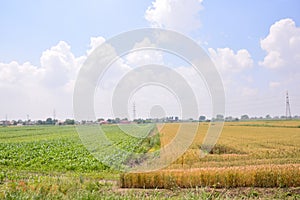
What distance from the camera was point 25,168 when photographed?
18.8m

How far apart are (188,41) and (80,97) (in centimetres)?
426

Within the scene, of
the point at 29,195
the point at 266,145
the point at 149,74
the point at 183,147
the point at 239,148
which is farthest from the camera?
the point at 266,145

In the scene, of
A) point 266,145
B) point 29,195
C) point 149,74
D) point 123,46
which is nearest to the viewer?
point 29,195

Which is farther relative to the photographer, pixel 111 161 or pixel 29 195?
pixel 111 161

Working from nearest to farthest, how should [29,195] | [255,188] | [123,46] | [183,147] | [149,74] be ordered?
1. [29,195]
2. [255,188]
3. [123,46]
4. [149,74]
5. [183,147]

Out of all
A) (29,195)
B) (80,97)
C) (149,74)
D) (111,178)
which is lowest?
(111,178)

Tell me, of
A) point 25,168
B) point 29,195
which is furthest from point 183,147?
point 29,195

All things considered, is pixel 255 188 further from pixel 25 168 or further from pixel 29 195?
pixel 25 168

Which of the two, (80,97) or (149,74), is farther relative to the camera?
(149,74)

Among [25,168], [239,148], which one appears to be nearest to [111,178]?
[25,168]

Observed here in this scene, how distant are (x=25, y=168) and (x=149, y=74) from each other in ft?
33.9

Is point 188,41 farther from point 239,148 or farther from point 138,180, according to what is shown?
point 239,148

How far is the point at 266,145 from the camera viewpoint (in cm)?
2206

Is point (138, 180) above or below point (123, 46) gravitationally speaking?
below
